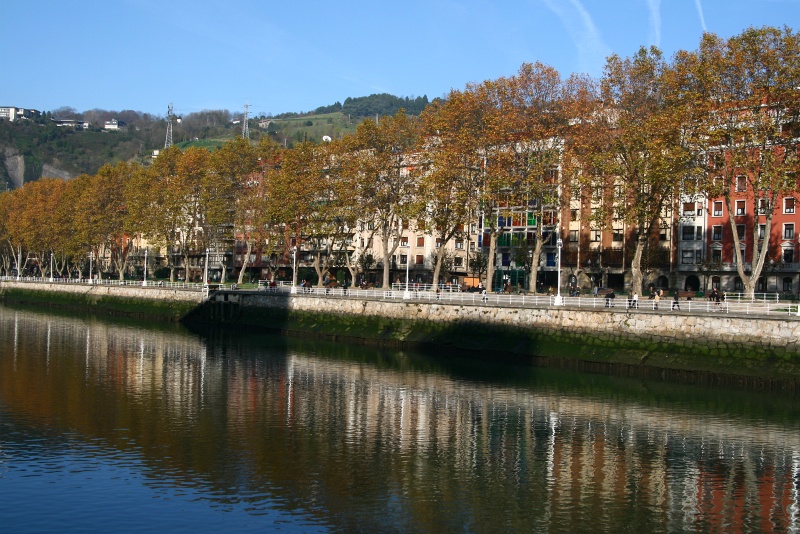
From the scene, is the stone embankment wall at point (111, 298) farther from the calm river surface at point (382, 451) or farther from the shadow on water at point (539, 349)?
the calm river surface at point (382, 451)

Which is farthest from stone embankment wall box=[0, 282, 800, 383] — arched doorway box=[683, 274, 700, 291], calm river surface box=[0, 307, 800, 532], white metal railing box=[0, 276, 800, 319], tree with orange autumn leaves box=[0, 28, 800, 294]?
arched doorway box=[683, 274, 700, 291]

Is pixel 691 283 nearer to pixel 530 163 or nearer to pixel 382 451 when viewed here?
pixel 530 163

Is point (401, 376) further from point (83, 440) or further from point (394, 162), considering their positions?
point (394, 162)

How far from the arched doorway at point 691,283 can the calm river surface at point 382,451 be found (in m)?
44.7

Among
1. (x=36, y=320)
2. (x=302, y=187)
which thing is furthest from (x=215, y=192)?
(x=36, y=320)

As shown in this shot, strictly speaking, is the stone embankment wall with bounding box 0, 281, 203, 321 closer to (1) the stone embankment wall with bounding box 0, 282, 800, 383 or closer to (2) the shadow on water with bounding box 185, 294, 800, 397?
(1) the stone embankment wall with bounding box 0, 282, 800, 383

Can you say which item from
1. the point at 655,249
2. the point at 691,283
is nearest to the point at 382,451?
the point at 655,249

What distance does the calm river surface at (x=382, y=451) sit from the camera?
94.0 feet

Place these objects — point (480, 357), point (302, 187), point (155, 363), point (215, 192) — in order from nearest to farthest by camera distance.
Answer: point (155, 363) < point (480, 357) < point (302, 187) < point (215, 192)

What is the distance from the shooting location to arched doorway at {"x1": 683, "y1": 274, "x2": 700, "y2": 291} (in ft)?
329

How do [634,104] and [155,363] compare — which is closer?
[155,363]

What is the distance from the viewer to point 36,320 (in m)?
102

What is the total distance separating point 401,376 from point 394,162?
3911cm

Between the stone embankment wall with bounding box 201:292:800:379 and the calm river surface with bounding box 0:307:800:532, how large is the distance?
388 centimetres
